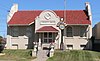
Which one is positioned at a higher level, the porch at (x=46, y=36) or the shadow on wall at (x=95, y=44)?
the porch at (x=46, y=36)

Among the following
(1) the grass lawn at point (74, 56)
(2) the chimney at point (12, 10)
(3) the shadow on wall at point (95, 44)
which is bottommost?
(1) the grass lawn at point (74, 56)

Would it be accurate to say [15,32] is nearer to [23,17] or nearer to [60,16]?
[23,17]

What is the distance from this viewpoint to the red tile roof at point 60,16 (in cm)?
4512

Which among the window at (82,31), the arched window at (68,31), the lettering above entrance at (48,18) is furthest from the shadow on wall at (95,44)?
the lettering above entrance at (48,18)

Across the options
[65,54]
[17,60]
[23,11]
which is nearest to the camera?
[17,60]

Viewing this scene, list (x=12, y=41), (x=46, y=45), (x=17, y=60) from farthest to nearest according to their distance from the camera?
(x=12, y=41) < (x=46, y=45) < (x=17, y=60)

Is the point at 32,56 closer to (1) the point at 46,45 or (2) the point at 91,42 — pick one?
(1) the point at 46,45

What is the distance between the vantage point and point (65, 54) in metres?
34.2

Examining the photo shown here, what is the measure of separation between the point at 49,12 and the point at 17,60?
15.9 m

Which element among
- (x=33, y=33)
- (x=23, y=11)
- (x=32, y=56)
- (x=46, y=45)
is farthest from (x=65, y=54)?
(x=23, y=11)

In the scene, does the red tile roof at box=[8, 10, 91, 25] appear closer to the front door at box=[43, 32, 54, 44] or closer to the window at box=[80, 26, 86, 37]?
the window at box=[80, 26, 86, 37]

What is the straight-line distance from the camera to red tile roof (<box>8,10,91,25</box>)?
4512cm

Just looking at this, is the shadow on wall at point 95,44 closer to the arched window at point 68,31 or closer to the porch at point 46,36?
the arched window at point 68,31

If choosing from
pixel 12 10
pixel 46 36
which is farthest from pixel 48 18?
pixel 12 10
